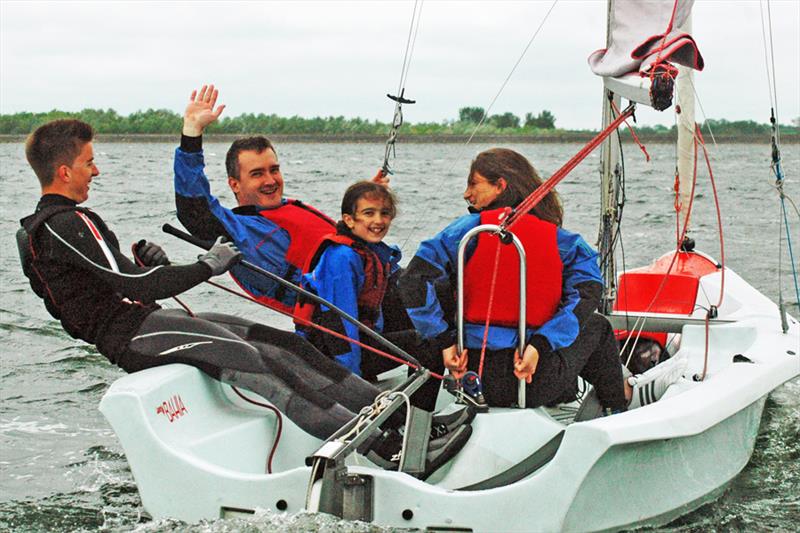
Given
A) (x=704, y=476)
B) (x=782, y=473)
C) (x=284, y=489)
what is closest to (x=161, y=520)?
(x=284, y=489)

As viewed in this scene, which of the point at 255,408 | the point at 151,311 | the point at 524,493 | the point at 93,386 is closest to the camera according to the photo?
the point at 524,493

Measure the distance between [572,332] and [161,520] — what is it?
1234 millimetres

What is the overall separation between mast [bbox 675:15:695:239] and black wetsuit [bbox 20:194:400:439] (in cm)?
276

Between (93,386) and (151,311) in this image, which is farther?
(93,386)

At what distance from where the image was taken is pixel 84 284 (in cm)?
297

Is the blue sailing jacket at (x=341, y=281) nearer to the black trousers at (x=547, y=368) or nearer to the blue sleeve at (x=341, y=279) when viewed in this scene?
the blue sleeve at (x=341, y=279)

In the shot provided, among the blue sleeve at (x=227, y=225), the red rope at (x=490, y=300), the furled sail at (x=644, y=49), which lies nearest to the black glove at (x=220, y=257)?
the blue sleeve at (x=227, y=225)

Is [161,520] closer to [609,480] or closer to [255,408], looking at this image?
[255,408]

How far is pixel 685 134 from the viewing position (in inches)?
213

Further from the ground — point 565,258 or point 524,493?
point 565,258

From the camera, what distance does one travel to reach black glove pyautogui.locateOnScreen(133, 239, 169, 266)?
2945 millimetres

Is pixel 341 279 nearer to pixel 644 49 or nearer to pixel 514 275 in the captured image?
pixel 514 275

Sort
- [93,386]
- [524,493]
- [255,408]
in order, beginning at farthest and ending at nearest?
1. [93,386]
2. [255,408]
3. [524,493]

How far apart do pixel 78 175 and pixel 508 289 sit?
1226 millimetres
